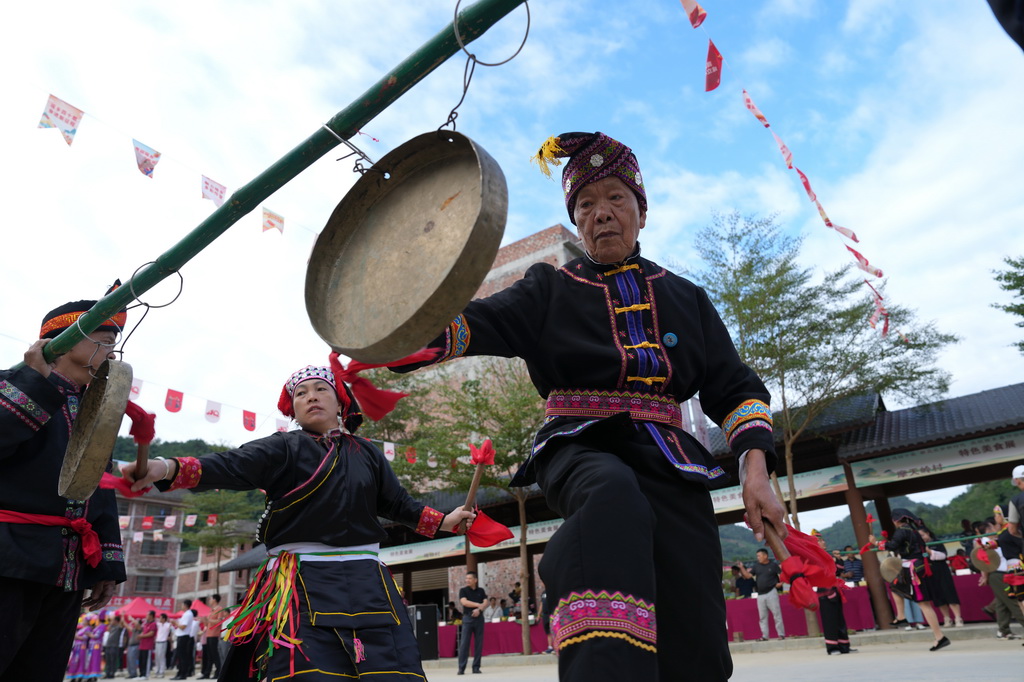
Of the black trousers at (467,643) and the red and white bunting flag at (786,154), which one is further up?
the red and white bunting flag at (786,154)

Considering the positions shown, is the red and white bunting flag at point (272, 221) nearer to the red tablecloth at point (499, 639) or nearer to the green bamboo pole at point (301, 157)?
the green bamboo pole at point (301, 157)

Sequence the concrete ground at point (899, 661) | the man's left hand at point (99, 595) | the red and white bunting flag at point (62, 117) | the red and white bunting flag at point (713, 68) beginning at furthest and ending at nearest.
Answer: the red and white bunting flag at point (713, 68) < the red and white bunting flag at point (62, 117) < the concrete ground at point (899, 661) < the man's left hand at point (99, 595)

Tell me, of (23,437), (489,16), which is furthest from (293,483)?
(489,16)

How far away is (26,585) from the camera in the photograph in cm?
300

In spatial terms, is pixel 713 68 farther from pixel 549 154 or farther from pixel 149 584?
pixel 149 584

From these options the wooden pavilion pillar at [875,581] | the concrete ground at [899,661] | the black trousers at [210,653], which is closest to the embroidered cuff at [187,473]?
the concrete ground at [899,661]

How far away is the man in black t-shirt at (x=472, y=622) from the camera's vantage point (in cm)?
1280

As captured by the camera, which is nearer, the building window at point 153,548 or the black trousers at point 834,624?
the black trousers at point 834,624

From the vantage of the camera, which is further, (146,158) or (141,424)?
(146,158)

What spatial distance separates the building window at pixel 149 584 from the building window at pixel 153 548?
5.41 feet

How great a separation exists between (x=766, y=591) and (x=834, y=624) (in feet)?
11.2

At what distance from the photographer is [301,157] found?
2271mm

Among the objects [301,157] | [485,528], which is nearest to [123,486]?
[301,157]

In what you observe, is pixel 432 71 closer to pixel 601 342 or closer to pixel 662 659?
pixel 601 342
